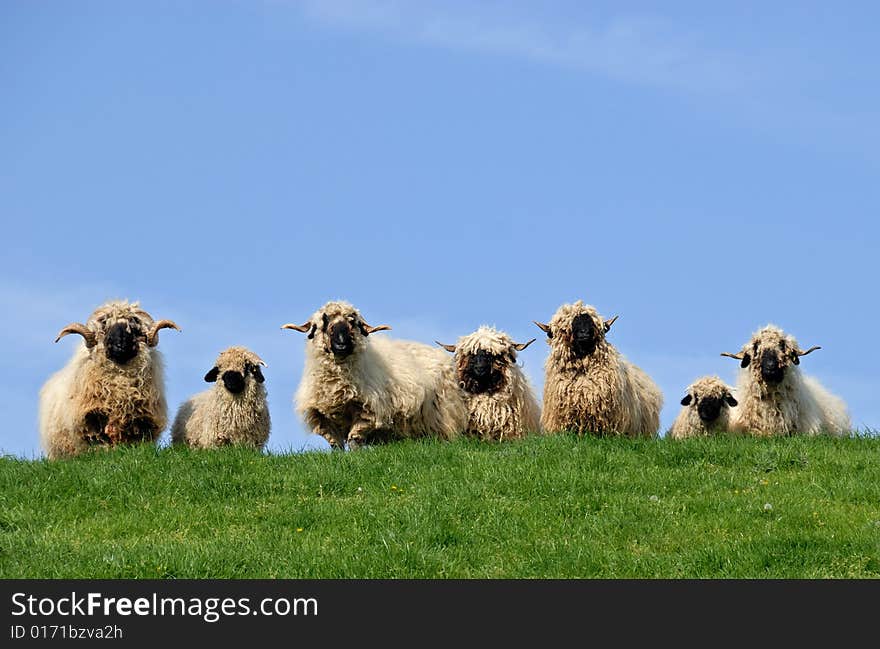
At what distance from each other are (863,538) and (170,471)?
8.50 m

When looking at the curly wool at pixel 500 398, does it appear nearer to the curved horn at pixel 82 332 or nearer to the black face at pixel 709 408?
the black face at pixel 709 408

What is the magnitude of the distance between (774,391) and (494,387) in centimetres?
436

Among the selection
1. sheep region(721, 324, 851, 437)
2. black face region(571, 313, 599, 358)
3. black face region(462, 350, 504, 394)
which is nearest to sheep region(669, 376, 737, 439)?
sheep region(721, 324, 851, 437)

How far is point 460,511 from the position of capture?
1530 centimetres

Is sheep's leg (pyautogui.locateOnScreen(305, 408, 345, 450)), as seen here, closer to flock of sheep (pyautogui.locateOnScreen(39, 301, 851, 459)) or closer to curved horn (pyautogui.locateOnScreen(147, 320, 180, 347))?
flock of sheep (pyautogui.locateOnScreen(39, 301, 851, 459))

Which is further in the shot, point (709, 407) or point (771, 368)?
point (709, 407)

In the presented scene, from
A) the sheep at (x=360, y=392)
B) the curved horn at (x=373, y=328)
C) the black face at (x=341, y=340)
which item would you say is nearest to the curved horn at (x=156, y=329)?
the sheep at (x=360, y=392)

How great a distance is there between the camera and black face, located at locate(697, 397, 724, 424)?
841 inches

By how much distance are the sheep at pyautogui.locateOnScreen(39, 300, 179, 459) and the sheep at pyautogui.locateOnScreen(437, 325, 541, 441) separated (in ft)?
14.9

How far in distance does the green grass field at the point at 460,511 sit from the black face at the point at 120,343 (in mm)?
1599

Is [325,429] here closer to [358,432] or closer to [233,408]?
[358,432]

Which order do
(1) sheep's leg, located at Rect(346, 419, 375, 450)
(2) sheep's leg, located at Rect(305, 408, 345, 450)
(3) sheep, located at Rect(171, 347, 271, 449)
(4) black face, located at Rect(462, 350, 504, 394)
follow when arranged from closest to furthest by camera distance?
(1) sheep's leg, located at Rect(346, 419, 375, 450) < (3) sheep, located at Rect(171, 347, 271, 449) < (2) sheep's leg, located at Rect(305, 408, 345, 450) < (4) black face, located at Rect(462, 350, 504, 394)

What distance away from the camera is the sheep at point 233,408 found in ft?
65.5

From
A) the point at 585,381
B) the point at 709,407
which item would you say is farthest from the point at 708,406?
the point at 585,381
